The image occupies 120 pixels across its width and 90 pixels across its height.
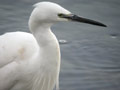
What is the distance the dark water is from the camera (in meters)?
4.13

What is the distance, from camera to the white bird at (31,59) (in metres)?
2.94

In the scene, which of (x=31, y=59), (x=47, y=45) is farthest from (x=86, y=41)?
(x=47, y=45)

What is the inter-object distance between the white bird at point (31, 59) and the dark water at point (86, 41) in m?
0.78

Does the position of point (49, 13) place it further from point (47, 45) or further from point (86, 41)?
point (86, 41)

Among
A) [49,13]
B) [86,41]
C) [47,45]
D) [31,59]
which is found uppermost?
[49,13]

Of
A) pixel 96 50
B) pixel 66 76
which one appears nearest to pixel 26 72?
pixel 66 76

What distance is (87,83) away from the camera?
406 cm

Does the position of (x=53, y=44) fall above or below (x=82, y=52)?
above

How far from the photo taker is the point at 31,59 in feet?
10.4

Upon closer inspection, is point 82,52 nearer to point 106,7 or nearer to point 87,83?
point 87,83

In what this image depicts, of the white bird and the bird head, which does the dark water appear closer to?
the white bird

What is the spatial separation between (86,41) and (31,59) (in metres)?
1.72

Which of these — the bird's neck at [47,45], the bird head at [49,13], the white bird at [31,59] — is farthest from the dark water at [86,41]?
the bird head at [49,13]

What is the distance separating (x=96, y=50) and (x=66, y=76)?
0.71 meters
